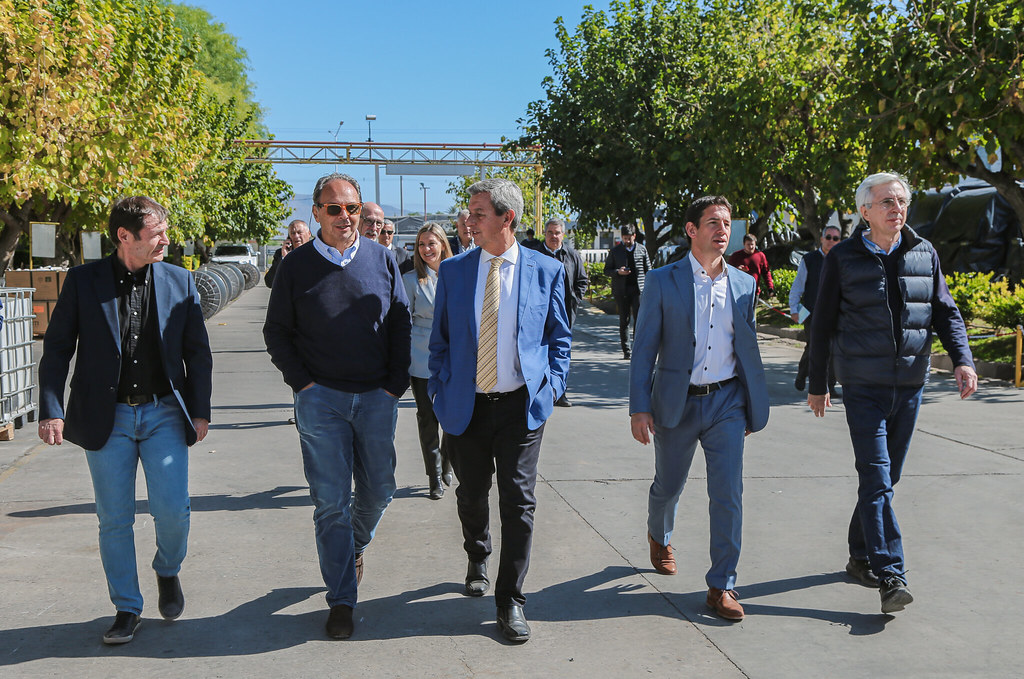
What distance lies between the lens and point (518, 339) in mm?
A: 4195

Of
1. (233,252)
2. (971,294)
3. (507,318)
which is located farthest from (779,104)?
(233,252)

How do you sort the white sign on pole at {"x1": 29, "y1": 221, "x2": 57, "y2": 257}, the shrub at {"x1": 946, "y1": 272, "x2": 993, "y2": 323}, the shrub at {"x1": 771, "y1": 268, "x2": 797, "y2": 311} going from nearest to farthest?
the shrub at {"x1": 946, "y1": 272, "x2": 993, "y2": 323}, the white sign on pole at {"x1": 29, "y1": 221, "x2": 57, "y2": 257}, the shrub at {"x1": 771, "y1": 268, "x2": 797, "y2": 311}

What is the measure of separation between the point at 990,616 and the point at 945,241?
19423 millimetres

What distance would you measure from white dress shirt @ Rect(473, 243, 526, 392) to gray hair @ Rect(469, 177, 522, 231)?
170mm

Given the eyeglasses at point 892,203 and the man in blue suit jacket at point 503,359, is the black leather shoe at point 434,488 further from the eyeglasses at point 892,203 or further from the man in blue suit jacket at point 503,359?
the eyeglasses at point 892,203

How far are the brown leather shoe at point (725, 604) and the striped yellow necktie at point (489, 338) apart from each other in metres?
1.29

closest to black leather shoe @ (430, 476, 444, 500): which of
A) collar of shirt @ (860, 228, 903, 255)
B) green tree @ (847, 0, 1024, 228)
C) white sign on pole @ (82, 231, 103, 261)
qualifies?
collar of shirt @ (860, 228, 903, 255)

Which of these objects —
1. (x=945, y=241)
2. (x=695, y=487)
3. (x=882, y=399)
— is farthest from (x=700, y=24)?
(x=882, y=399)

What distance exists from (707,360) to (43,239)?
16.8m

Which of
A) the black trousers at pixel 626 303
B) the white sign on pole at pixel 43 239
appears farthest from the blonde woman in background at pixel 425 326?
the white sign on pole at pixel 43 239

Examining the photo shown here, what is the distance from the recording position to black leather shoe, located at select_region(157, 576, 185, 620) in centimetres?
428

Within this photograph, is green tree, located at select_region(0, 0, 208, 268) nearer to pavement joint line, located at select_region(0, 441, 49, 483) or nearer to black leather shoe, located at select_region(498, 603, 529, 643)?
pavement joint line, located at select_region(0, 441, 49, 483)

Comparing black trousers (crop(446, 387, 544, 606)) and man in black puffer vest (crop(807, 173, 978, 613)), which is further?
man in black puffer vest (crop(807, 173, 978, 613))

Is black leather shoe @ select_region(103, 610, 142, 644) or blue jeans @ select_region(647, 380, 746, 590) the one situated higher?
blue jeans @ select_region(647, 380, 746, 590)
